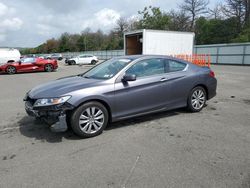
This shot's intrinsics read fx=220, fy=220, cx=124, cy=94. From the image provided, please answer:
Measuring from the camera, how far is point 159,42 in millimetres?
15273

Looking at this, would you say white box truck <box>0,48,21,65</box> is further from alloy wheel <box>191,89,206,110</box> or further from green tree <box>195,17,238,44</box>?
green tree <box>195,17,238,44</box>

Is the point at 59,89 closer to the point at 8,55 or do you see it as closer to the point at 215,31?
the point at 8,55

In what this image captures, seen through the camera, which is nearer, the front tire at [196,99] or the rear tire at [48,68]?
the front tire at [196,99]

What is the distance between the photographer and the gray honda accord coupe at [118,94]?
3925 millimetres

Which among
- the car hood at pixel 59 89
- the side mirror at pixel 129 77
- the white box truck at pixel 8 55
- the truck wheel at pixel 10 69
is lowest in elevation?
the truck wheel at pixel 10 69

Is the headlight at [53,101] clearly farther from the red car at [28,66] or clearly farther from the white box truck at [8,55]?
the white box truck at [8,55]

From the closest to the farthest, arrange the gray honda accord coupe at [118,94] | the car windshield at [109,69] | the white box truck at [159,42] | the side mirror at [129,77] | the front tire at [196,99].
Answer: the gray honda accord coupe at [118,94]
the side mirror at [129,77]
the car windshield at [109,69]
the front tire at [196,99]
the white box truck at [159,42]

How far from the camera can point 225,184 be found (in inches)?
104

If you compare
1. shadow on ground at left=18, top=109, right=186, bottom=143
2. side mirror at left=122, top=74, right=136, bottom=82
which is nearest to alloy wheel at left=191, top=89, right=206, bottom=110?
shadow on ground at left=18, top=109, right=186, bottom=143

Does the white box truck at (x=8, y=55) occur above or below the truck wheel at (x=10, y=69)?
above

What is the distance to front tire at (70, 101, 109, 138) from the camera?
156 inches

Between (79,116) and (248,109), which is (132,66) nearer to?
(79,116)

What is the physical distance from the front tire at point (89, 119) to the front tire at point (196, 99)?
2.31 metres

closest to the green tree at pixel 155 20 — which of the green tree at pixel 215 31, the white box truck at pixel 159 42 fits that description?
the green tree at pixel 215 31
